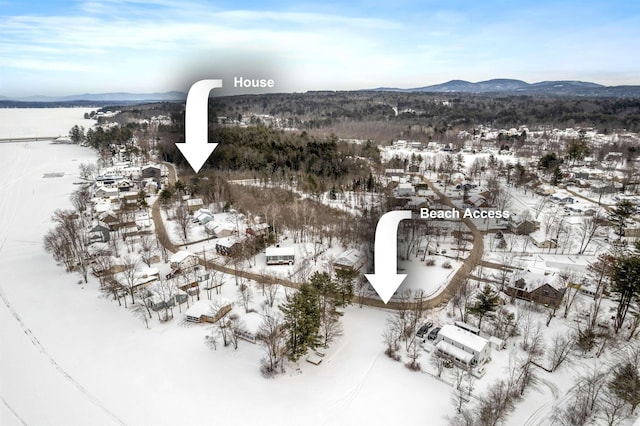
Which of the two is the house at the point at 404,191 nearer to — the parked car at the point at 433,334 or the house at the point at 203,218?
the house at the point at 203,218

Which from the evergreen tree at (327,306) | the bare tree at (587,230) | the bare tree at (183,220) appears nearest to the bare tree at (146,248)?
the bare tree at (183,220)

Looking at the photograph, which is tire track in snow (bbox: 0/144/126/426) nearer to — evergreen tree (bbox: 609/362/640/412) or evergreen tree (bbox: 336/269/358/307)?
evergreen tree (bbox: 336/269/358/307)

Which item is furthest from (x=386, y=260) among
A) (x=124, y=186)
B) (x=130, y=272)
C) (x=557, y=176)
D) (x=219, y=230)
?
(x=124, y=186)

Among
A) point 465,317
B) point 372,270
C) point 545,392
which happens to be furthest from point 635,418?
point 372,270

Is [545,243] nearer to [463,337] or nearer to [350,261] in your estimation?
[350,261]

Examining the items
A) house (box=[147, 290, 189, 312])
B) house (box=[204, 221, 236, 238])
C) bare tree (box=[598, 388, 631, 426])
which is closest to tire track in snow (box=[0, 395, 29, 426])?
house (box=[147, 290, 189, 312])
